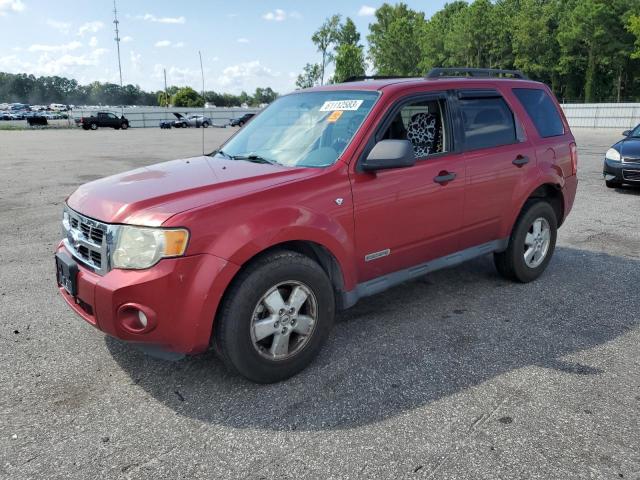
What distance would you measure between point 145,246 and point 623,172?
380 inches

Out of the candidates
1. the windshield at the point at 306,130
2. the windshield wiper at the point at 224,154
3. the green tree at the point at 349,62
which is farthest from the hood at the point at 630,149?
the green tree at the point at 349,62

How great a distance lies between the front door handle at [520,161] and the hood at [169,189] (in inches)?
83.4

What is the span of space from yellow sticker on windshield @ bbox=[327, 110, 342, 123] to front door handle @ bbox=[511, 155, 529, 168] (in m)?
1.72

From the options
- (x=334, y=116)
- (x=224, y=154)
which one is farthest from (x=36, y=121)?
(x=334, y=116)

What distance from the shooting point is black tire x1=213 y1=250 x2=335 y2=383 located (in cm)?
289

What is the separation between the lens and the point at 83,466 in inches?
97.3

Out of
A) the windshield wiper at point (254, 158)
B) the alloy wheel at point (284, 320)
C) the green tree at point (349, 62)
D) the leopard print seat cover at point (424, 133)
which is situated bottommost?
the alloy wheel at point (284, 320)

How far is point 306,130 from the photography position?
3.81m

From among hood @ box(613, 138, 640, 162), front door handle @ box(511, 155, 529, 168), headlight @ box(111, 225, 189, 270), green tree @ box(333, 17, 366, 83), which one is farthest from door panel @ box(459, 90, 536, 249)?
green tree @ box(333, 17, 366, 83)

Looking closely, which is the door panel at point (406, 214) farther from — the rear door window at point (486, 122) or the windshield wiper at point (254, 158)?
the windshield wiper at point (254, 158)

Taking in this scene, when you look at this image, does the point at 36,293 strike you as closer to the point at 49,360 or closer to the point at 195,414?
the point at 49,360

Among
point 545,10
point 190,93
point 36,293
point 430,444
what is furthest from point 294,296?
point 190,93

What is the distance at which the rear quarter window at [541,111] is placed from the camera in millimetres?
4805

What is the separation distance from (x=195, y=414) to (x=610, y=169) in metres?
9.73
